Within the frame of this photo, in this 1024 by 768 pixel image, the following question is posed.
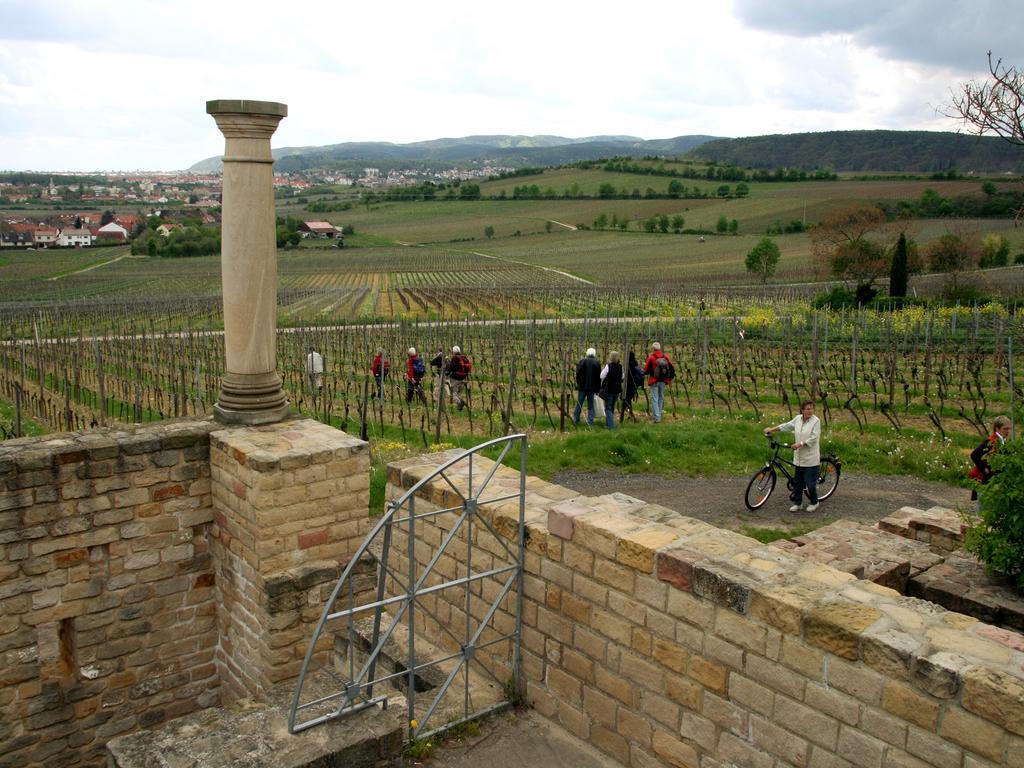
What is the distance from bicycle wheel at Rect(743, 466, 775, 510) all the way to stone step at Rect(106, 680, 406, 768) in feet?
24.0

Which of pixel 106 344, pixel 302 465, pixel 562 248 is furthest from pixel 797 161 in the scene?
pixel 302 465

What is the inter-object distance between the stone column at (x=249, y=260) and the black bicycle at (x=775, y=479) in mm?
6575

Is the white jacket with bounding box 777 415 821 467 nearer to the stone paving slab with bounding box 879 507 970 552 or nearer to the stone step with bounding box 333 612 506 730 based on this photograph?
the stone paving slab with bounding box 879 507 970 552

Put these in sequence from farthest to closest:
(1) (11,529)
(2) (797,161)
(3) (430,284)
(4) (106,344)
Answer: (2) (797,161)
(3) (430,284)
(4) (106,344)
(1) (11,529)

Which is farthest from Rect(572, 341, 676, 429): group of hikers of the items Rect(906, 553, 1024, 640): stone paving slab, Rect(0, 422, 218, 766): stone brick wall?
Rect(0, 422, 218, 766): stone brick wall

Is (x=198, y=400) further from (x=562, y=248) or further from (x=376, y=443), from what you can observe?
(x=562, y=248)

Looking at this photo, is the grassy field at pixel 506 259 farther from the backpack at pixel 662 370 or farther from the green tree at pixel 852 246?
the backpack at pixel 662 370

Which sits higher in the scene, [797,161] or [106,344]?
[797,161]

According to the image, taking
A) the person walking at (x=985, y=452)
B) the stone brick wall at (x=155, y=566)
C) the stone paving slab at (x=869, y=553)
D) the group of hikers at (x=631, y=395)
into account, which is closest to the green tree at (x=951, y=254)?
the group of hikers at (x=631, y=395)

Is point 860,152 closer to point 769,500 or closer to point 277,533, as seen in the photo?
point 769,500

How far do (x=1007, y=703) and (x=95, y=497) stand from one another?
19.6 ft

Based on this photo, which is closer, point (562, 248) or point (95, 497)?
point (95, 497)

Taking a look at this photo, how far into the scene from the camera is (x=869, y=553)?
7.72 meters

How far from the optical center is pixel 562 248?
85.6 meters
